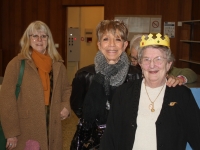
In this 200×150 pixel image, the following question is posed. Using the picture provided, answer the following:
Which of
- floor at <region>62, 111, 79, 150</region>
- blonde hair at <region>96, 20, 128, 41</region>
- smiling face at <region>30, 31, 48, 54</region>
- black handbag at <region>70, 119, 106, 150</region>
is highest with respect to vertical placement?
blonde hair at <region>96, 20, 128, 41</region>

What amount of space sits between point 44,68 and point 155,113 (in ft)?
3.93

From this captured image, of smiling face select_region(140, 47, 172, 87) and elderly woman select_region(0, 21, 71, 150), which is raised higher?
smiling face select_region(140, 47, 172, 87)

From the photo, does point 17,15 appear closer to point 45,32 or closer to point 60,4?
point 60,4

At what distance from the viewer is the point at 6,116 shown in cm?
245

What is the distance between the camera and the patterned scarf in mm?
2543

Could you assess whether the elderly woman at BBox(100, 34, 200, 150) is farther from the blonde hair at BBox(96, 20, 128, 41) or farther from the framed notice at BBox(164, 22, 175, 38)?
the framed notice at BBox(164, 22, 175, 38)

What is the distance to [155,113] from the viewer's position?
5.39 feet

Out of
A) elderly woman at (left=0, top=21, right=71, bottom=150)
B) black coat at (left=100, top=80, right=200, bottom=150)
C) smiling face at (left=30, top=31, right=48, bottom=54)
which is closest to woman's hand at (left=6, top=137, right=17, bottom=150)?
elderly woman at (left=0, top=21, right=71, bottom=150)

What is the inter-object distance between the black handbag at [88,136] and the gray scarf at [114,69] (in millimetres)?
309

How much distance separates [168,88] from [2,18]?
817 cm

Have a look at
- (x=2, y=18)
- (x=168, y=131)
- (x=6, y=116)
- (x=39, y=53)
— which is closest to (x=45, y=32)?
(x=39, y=53)

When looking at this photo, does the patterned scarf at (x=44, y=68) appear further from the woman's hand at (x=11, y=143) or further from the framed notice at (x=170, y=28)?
the framed notice at (x=170, y=28)

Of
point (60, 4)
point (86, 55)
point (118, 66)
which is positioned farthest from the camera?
point (86, 55)

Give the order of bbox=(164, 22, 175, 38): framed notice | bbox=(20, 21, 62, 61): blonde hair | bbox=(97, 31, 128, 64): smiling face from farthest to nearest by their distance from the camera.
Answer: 1. bbox=(164, 22, 175, 38): framed notice
2. bbox=(20, 21, 62, 61): blonde hair
3. bbox=(97, 31, 128, 64): smiling face
